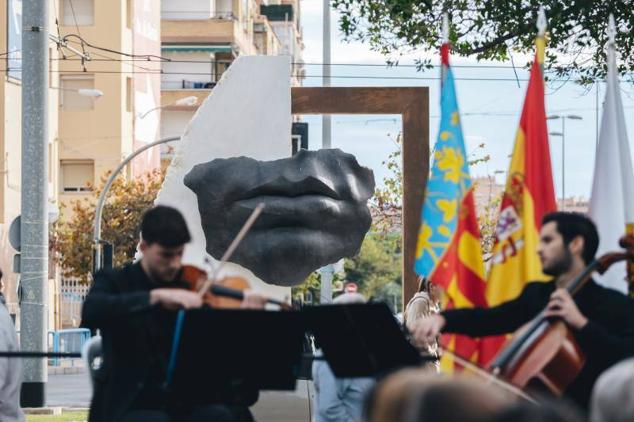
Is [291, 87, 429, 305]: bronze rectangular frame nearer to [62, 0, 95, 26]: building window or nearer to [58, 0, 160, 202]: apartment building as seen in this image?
[58, 0, 160, 202]: apartment building

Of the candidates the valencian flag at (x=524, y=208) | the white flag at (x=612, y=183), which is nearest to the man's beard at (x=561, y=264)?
the valencian flag at (x=524, y=208)

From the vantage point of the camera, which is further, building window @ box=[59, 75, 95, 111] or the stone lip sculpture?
building window @ box=[59, 75, 95, 111]

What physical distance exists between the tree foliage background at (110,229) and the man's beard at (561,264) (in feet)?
138

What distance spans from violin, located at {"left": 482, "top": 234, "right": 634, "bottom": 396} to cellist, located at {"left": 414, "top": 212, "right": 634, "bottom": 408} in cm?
6

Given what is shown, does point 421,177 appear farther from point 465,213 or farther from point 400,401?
point 400,401

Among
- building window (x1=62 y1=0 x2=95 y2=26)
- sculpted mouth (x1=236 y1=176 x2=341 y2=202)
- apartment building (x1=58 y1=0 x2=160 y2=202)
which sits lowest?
sculpted mouth (x1=236 y1=176 x2=341 y2=202)

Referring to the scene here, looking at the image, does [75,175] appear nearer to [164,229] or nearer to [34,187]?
[34,187]

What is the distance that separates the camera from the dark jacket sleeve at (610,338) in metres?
6.98

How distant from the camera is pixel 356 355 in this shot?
292 inches

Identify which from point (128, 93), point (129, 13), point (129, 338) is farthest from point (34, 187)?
point (128, 93)

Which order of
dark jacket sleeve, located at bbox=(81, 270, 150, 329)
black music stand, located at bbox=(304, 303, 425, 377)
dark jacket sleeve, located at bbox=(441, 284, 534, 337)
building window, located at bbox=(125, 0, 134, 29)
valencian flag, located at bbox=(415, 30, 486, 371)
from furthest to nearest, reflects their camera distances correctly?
building window, located at bbox=(125, 0, 134, 29), valencian flag, located at bbox=(415, 30, 486, 371), dark jacket sleeve, located at bbox=(441, 284, 534, 337), black music stand, located at bbox=(304, 303, 425, 377), dark jacket sleeve, located at bbox=(81, 270, 150, 329)

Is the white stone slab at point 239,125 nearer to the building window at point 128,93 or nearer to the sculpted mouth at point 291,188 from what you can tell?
the sculpted mouth at point 291,188

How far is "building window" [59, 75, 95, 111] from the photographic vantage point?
183 ft

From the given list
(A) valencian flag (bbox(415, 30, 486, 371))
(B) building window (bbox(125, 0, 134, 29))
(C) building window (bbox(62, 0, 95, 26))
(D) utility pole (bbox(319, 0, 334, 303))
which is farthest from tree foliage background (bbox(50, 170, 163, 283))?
(A) valencian flag (bbox(415, 30, 486, 371))
